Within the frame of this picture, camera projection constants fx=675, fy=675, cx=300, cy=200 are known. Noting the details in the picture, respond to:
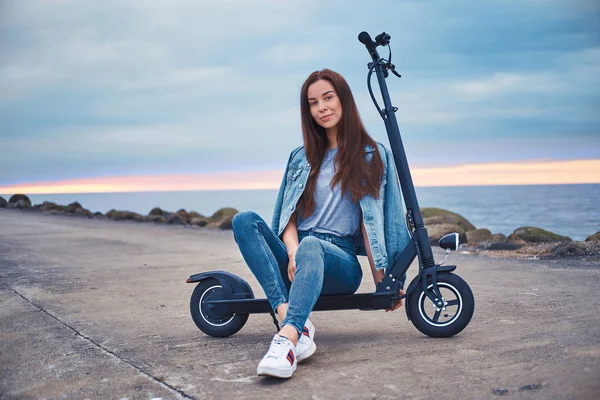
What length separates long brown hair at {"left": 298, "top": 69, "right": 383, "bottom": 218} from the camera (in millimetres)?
3822

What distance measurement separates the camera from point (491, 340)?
3.76 m

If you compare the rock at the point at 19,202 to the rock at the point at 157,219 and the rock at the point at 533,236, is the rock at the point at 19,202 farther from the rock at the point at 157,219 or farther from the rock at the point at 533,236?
the rock at the point at 533,236

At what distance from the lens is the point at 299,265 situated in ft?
11.5

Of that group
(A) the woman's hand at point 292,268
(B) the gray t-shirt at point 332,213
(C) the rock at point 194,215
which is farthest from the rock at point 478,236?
(C) the rock at point 194,215

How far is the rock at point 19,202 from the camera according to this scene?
19953 mm

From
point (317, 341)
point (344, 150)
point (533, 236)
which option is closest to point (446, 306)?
point (317, 341)

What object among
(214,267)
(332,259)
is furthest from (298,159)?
(214,267)

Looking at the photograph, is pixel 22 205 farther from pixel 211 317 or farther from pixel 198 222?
pixel 211 317

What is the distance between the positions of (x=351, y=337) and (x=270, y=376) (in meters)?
0.95

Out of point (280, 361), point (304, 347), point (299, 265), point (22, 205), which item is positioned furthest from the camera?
point (22, 205)

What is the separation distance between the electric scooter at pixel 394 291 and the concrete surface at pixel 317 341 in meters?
0.13

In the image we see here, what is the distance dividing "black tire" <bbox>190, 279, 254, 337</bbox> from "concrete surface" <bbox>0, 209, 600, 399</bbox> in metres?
0.09

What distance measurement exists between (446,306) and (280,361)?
115 cm

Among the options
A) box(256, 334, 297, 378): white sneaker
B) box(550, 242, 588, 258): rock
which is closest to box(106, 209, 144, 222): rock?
box(550, 242, 588, 258): rock
